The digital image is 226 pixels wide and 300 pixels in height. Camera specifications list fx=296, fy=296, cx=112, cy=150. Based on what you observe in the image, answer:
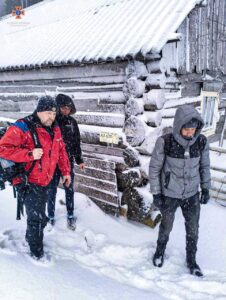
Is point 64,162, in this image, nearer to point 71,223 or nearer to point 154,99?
point 71,223

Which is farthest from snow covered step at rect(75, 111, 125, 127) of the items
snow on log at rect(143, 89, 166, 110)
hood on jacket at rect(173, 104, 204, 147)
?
hood on jacket at rect(173, 104, 204, 147)

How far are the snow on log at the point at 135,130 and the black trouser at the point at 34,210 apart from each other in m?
1.99

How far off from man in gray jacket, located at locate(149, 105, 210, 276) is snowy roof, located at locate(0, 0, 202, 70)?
1536 mm

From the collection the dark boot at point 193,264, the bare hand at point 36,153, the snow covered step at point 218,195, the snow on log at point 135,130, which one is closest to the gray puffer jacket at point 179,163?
the dark boot at point 193,264

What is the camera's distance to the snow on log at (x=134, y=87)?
4727 mm

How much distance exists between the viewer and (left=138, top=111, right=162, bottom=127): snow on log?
15.8 feet

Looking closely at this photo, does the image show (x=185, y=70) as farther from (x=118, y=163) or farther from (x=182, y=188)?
(x=182, y=188)

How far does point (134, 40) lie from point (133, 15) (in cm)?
148

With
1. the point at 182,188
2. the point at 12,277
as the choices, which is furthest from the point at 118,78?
the point at 12,277

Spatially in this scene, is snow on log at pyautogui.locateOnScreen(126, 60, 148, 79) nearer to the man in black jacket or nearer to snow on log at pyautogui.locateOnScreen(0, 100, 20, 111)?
the man in black jacket

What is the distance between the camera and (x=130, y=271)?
370cm

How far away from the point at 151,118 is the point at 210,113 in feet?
14.0

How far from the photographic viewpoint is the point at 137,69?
15.6 ft

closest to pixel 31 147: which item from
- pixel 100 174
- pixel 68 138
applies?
pixel 68 138
